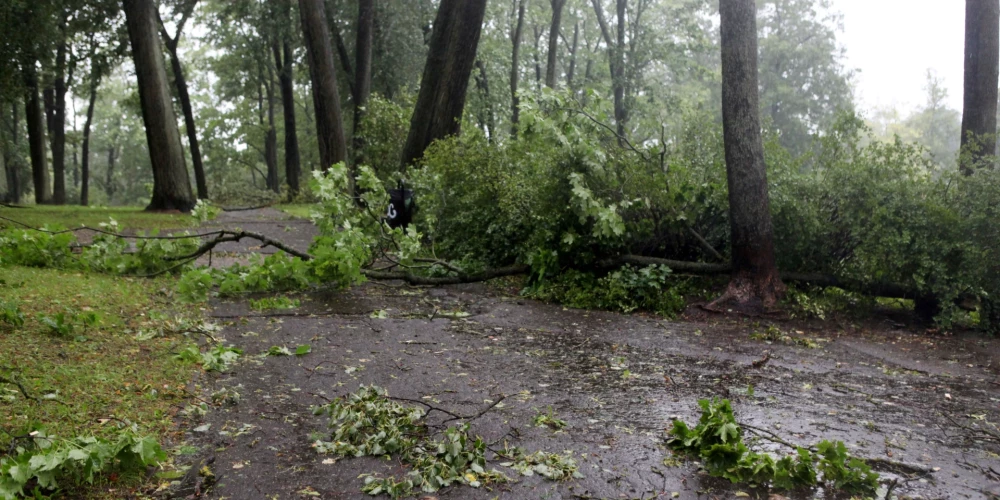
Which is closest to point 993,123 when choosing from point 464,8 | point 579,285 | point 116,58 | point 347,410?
point 579,285

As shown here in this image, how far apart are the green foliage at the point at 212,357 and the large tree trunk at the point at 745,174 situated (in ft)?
16.5

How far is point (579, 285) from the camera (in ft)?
29.9

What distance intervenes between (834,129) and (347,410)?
6721 millimetres

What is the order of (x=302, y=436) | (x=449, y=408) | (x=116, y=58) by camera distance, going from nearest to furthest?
(x=302, y=436), (x=449, y=408), (x=116, y=58)

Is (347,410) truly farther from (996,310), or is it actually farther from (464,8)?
(464,8)

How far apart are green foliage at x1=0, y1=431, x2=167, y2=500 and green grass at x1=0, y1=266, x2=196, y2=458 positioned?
248 mm

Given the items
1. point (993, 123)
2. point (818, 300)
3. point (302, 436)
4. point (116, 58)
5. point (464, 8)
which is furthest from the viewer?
point (116, 58)

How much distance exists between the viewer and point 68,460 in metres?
2.98

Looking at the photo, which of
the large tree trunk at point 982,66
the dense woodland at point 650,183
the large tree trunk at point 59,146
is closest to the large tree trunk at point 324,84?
the dense woodland at point 650,183

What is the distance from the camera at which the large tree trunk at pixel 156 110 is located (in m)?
17.2

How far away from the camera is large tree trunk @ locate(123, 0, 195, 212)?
17172 mm

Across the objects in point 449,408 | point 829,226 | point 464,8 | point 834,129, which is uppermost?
point 464,8

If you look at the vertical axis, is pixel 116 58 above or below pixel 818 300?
above

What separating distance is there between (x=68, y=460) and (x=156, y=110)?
15903 millimetres
